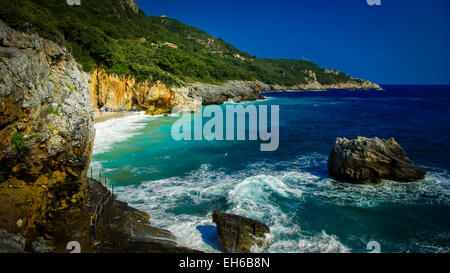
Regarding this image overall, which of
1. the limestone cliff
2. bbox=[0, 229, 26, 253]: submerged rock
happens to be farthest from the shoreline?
bbox=[0, 229, 26, 253]: submerged rock

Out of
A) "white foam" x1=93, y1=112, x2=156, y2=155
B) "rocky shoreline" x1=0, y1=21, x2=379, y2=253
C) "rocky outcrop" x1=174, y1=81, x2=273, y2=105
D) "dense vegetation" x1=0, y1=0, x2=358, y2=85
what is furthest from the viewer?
"rocky outcrop" x1=174, y1=81, x2=273, y2=105

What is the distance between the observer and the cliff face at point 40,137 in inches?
321

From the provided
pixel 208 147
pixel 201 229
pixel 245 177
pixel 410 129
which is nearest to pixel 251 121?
pixel 208 147

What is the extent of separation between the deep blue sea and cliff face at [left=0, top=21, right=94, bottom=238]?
10.1 ft

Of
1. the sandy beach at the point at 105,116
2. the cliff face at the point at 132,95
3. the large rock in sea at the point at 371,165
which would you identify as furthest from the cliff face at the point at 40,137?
the cliff face at the point at 132,95

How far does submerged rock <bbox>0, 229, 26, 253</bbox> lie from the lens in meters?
5.86

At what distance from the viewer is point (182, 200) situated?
12375mm

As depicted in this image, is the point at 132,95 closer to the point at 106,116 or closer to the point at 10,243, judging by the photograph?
the point at 106,116

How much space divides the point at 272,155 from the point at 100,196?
43.4ft

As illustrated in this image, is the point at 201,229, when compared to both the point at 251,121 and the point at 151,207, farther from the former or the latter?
the point at 251,121

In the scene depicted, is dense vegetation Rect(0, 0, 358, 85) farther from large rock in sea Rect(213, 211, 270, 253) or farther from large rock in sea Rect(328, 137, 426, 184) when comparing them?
large rock in sea Rect(328, 137, 426, 184)

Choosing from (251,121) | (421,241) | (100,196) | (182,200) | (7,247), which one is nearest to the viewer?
(7,247)

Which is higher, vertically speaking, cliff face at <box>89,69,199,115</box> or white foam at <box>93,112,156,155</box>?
cliff face at <box>89,69,199,115</box>
